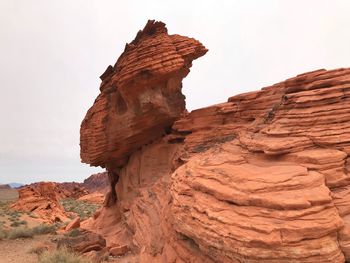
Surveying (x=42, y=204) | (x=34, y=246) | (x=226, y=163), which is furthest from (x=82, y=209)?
(x=226, y=163)

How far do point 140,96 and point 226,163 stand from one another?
7942 mm

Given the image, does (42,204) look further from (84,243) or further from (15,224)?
(84,243)

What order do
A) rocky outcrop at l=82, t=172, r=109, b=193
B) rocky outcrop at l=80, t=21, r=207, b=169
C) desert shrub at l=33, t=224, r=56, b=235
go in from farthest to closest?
rocky outcrop at l=82, t=172, r=109, b=193
desert shrub at l=33, t=224, r=56, b=235
rocky outcrop at l=80, t=21, r=207, b=169

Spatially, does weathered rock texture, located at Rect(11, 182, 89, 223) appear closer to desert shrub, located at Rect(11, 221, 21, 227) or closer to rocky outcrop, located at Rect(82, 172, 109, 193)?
desert shrub, located at Rect(11, 221, 21, 227)

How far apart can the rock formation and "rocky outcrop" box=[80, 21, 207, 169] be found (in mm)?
57

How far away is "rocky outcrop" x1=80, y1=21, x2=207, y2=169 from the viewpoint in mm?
15406

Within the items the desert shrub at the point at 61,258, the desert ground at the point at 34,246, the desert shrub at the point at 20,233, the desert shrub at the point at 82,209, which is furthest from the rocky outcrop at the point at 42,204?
the desert shrub at the point at 61,258

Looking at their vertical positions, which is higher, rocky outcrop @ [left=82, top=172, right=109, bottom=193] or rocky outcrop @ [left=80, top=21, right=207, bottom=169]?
rocky outcrop @ [left=82, top=172, right=109, bottom=193]

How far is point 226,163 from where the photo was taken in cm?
945

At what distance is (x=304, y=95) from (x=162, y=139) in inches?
Answer: 356

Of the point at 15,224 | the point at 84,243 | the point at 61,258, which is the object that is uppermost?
the point at 15,224

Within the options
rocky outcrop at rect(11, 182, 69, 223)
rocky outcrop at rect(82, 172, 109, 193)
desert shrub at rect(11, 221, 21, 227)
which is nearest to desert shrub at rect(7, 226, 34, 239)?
desert shrub at rect(11, 221, 21, 227)

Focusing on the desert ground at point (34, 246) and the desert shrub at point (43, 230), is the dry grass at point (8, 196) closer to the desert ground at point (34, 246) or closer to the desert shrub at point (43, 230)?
the desert shrub at point (43, 230)

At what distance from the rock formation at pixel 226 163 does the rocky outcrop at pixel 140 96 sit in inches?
2.2
